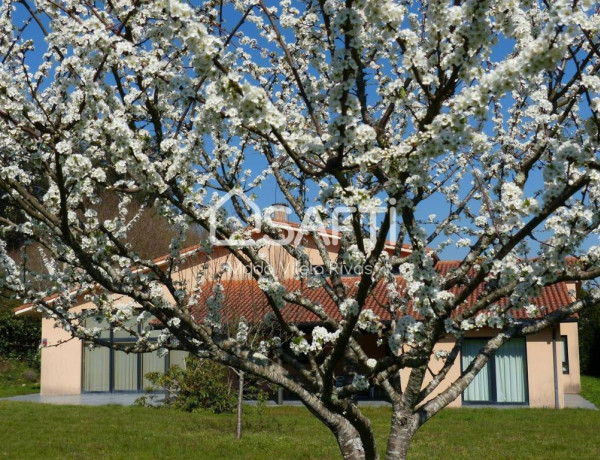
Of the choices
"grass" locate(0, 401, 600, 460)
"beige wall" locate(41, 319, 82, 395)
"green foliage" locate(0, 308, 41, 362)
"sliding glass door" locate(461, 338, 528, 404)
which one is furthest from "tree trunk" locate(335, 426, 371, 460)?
"green foliage" locate(0, 308, 41, 362)

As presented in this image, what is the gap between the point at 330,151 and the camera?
159 inches

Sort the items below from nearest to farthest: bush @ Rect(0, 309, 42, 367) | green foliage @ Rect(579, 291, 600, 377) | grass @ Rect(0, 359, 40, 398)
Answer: grass @ Rect(0, 359, 40, 398)
bush @ Rect(0, 309, 42, 367)
green foliage @ Rect(579, 291, 600, 377)

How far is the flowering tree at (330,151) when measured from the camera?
10.0 feet

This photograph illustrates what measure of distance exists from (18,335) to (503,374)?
18972 millimetres

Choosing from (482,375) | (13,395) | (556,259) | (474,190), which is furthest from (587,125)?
(13,395)

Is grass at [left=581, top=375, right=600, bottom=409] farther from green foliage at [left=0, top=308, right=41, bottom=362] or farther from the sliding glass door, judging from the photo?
green foliage at [left=0, top=308, right=41, bottom=362]

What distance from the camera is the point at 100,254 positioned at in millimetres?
4320

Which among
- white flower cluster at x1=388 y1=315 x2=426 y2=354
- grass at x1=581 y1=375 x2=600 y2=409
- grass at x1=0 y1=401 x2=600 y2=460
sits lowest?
grass at x1=581 y1=375 x2=600 y2=409

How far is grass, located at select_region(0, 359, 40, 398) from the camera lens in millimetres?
23763

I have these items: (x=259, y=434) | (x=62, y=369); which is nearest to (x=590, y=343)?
(x=259, y=434)

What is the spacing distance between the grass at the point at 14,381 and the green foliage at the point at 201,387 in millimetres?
8004

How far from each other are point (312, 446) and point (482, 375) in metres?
8.61

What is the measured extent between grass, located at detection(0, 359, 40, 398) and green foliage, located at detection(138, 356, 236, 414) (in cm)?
800

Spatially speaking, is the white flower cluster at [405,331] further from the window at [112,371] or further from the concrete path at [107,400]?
the window at [112,371]
